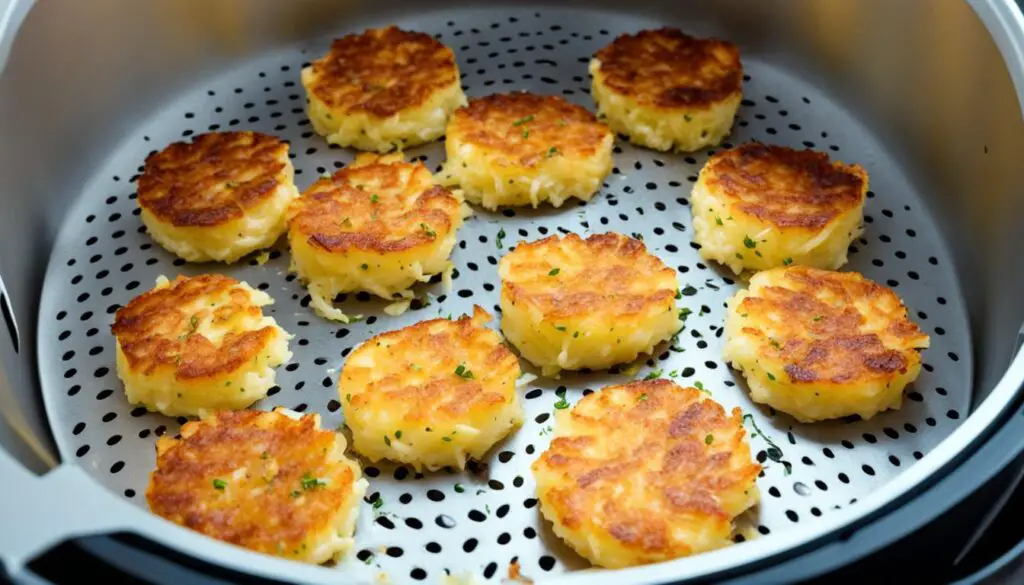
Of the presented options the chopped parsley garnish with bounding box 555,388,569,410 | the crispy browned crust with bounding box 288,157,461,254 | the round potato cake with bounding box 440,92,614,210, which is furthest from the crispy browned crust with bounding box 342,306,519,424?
the round potato cake with bounding box 440,92,614,210

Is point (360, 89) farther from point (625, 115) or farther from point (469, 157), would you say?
point (625, 115)

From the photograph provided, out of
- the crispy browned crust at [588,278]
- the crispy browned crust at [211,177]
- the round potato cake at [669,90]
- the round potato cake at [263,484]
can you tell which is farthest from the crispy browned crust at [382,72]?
the round potato cake at [263,484]

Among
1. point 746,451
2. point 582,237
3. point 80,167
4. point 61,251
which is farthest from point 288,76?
point 746,451

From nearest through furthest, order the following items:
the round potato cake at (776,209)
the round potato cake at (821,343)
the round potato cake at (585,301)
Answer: the round potato cake at (821,343) < the round potato cake at (585,301) < the round potato cake at (776,209)

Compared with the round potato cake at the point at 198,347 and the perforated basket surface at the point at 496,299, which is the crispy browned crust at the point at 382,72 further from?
the round potato cake at the point at 198,347

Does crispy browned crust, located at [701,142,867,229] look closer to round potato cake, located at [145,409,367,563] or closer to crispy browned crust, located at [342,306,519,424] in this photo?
crispy browned crust, located at [342,306,519,424]

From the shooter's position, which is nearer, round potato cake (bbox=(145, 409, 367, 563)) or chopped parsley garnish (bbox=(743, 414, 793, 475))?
round potato cake (bbox=(145, 409, 367, 563))
